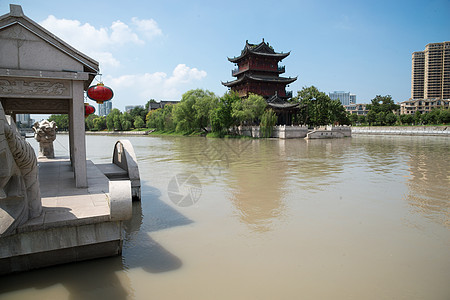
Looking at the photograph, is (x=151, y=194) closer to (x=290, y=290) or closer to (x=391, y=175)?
(x=290, y=290)

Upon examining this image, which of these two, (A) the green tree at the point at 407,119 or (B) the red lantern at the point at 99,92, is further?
(A) the green tree at the point at 407,119

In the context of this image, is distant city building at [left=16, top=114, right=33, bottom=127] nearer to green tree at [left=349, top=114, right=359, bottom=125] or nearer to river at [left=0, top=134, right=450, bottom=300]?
river at [left=0, top=134, right=450, bottom=300]

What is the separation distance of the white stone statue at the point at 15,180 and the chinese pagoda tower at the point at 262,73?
36.9 meters

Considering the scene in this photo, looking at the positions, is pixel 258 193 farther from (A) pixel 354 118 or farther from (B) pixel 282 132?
(A) pixel 354 118

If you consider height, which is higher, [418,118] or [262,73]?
[262,73]

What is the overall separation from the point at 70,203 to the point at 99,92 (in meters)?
2.69

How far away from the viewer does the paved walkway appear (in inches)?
135

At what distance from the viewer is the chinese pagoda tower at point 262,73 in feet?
130

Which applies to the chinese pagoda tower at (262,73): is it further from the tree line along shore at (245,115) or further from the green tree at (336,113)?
the green tree at (336,113)

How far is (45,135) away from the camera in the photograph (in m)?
9.89

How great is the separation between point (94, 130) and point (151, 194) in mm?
81018

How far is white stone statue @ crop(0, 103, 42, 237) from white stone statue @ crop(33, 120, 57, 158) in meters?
7.44

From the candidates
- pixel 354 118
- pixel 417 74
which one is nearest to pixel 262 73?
pixel 354 118

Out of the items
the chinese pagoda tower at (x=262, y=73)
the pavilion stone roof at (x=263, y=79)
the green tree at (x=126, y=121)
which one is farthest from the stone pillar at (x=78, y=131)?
the green tree at (x=126, y=121)
